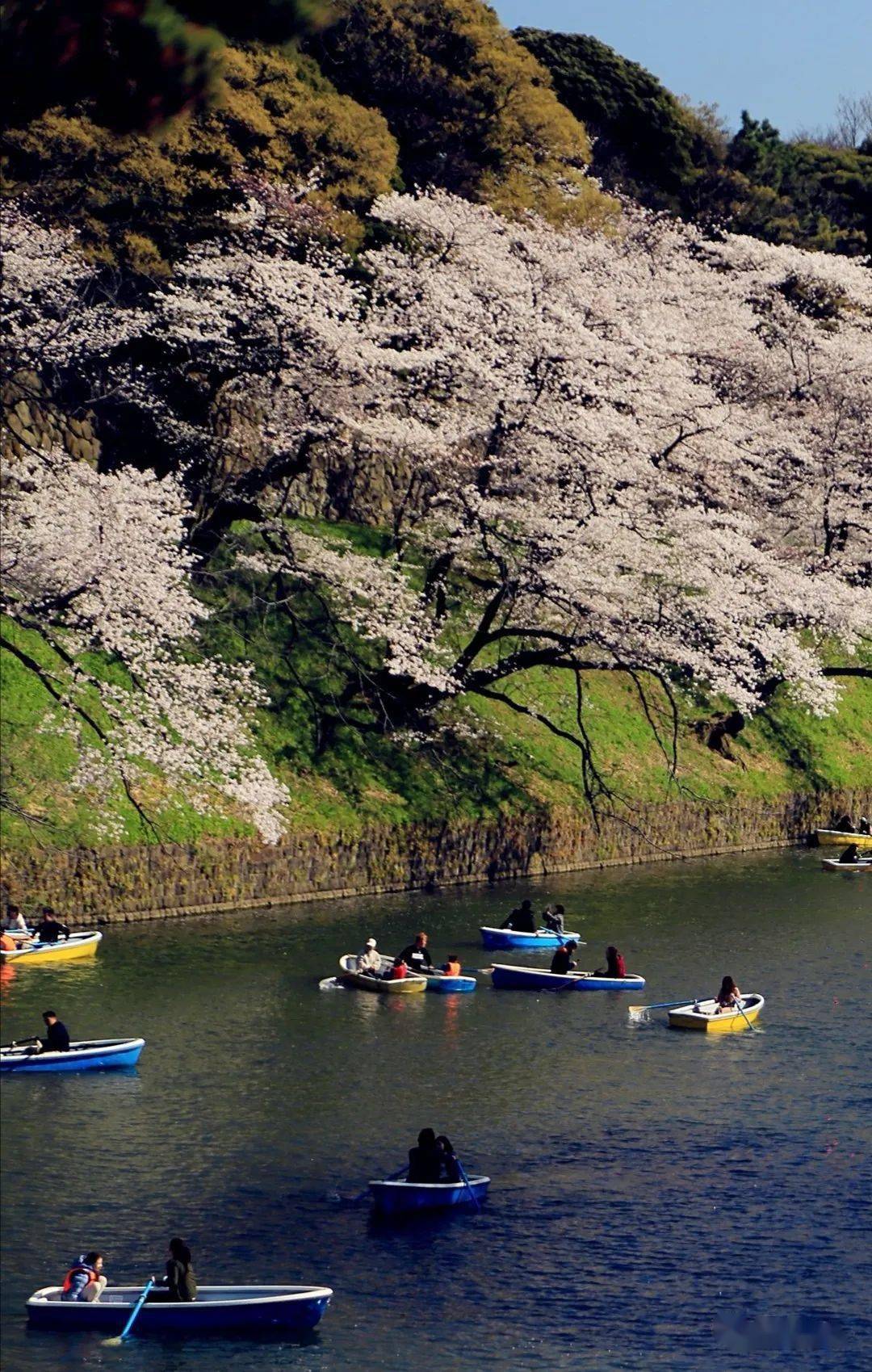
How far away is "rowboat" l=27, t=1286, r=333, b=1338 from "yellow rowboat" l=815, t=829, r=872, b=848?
3379cm

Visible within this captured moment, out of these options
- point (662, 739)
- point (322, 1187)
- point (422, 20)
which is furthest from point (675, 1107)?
point (422, 20)

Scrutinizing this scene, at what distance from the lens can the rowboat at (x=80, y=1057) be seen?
2478 centimetres

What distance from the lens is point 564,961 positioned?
111 feet

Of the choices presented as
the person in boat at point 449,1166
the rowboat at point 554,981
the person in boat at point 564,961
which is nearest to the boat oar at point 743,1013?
the rowboat at point 554,981

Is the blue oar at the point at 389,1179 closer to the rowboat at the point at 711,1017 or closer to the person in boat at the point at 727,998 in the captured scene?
the rowboat at the point at 711,1017

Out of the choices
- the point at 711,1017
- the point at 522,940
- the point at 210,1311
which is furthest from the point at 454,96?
the point at 210,1311

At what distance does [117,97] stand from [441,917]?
1043 inches

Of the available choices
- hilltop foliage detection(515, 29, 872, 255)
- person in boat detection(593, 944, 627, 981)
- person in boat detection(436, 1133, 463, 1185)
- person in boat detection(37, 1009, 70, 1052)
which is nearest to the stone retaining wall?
person in boat detection(593, 944, 627, 981)

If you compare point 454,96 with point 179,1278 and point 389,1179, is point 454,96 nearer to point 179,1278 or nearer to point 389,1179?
point 389,1179

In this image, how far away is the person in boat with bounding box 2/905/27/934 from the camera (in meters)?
31.9

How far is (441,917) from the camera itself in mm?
38656

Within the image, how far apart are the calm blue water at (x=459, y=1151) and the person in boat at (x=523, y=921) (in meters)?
0.91

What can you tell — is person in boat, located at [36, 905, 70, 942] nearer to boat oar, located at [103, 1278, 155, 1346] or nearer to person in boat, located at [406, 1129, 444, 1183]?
person in boat, located at [406, 1129, 444, 1183]

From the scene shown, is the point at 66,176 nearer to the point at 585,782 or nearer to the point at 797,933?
the point at 585,782
